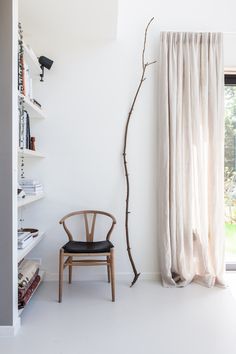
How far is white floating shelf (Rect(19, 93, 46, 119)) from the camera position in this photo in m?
2.24

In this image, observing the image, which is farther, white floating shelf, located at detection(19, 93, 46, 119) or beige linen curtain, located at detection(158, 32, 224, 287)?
beige linen curtain, located at detection(158, 32, 224, 287)

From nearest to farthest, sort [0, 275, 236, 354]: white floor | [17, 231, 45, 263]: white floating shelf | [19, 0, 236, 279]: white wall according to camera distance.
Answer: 1. [0, 275, 236, 354]: white floor
2. [17, 231, 45, 263]: white floating shelf
3. [19, 0, 236, 279]: white wall

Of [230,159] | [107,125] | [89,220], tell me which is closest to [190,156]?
[230,159]

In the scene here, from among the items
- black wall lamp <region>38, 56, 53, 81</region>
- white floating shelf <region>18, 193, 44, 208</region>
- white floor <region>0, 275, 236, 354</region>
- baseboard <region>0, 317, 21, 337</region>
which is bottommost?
white floor <region>0, 275, 236, 354</region>

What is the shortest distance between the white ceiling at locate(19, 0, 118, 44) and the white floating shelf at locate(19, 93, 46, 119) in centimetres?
73

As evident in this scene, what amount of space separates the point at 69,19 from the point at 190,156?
5.47 ft

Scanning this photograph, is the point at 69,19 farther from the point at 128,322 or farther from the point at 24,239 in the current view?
the point at 128,322

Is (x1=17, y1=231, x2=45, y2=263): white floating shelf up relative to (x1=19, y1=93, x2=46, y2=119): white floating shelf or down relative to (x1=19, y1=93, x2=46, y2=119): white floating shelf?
down

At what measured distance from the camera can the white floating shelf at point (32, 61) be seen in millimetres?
2316

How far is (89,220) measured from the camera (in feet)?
9.27

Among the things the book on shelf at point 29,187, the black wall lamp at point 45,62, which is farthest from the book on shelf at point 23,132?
the black wall lamp at point 45,62

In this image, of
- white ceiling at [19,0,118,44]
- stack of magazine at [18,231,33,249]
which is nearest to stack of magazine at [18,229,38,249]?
stack of magazine at [18,231,33,249]

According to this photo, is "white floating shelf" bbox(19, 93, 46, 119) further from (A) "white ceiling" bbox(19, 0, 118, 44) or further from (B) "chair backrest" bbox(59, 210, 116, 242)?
(B) "chair backrest" bbox(59, 210, 116, 242)

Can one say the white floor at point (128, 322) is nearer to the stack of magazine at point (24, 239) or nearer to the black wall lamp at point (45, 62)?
the stack of magazine at point (24, 239)
